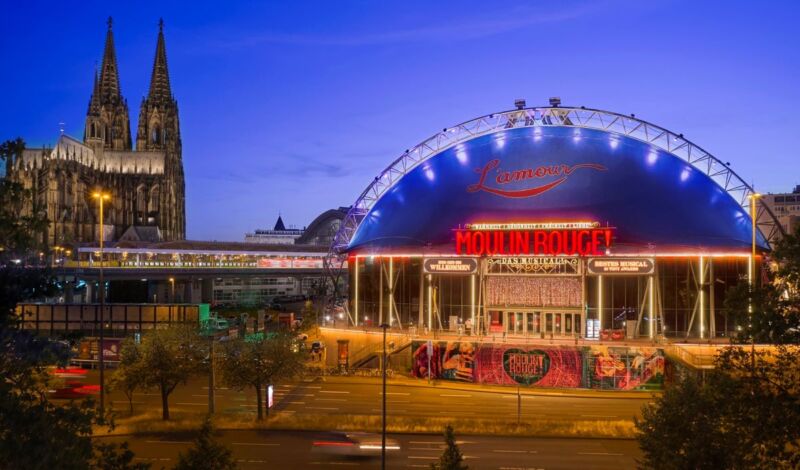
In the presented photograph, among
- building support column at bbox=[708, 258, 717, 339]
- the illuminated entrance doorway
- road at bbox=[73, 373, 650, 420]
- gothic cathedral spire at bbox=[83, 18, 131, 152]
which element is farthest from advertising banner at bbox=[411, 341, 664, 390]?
gothic cathedral spire at bbox=[83, 18, 131, 152]

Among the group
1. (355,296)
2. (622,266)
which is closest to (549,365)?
(622,266)

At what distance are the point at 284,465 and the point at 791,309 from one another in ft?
82.7

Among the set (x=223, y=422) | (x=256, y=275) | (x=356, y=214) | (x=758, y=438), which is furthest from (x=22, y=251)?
(x=256, y=275)

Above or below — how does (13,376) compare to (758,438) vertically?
above

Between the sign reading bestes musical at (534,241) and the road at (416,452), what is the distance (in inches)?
953

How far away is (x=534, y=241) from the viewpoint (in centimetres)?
6147

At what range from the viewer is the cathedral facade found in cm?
15562

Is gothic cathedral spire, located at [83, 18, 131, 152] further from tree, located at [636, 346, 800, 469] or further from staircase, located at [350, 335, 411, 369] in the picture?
tree, located at [636, 346, 800, 469]

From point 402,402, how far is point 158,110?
165785 mm

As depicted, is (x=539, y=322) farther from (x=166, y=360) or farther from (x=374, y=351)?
(x=166, y=360)

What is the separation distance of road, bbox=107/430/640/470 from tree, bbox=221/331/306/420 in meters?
4.19

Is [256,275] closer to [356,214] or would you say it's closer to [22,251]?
[356,214]

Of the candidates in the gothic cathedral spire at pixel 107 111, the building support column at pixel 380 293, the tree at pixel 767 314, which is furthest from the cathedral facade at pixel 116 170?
the tree at pixel 767 314

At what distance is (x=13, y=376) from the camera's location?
15.8m
